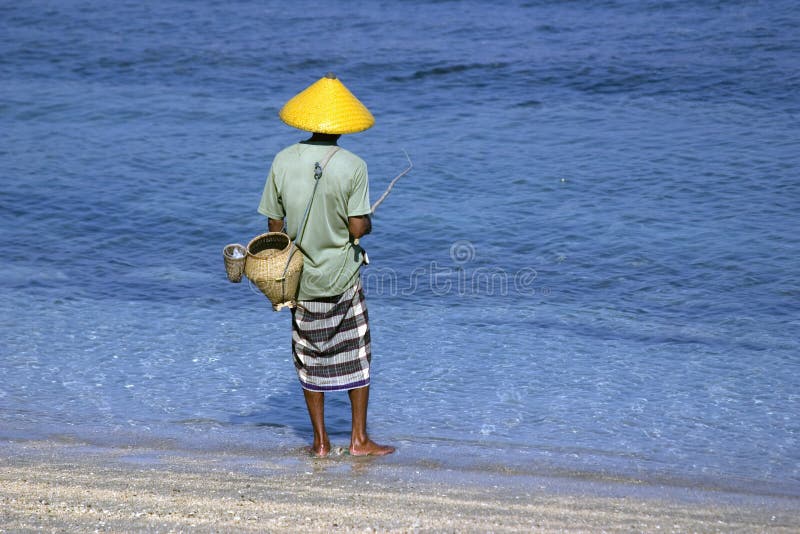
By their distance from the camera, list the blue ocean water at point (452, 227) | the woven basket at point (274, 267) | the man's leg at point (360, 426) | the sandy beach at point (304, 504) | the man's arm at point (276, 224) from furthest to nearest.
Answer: the blue ocean water at point (452, 227) → the man's leg at point (360, 426) → the man's arm at point (276, 224) → the woven basket at point (274, 267) → the sandy beach at point (304, 504)

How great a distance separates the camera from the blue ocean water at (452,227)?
223 inches

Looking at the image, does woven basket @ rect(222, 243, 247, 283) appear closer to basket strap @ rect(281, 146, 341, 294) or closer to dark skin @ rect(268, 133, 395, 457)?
basket strap @ rect(281, 146, 341, 294)

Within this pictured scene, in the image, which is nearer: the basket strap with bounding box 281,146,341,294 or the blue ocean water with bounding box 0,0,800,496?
the basket strap with bounding box 281,146,341,294

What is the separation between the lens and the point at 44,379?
6215mm

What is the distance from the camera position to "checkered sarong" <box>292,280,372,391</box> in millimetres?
4789

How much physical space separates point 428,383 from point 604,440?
1173mm

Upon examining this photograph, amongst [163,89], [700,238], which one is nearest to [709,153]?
[700,238]

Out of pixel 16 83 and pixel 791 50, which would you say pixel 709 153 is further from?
pixel 16 83

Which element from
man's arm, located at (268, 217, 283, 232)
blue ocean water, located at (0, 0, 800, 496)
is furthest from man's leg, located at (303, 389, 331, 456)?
man's arm, located at (268, 217, 283, 232)

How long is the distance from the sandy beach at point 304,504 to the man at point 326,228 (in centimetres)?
45

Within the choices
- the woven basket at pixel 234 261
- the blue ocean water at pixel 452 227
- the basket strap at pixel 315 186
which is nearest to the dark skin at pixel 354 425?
the blue ocean water at pixel 452 227

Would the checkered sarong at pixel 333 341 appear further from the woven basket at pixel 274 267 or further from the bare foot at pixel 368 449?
the bare foot at pixel 368 449

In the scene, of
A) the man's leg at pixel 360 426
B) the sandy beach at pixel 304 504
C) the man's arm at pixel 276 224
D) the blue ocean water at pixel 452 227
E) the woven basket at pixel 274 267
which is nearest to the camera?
the sandy beach at pixel 304 504

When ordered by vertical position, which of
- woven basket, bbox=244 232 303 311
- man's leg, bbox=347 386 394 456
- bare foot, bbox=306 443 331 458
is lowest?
bare foot, bbox=306 443 331 458
